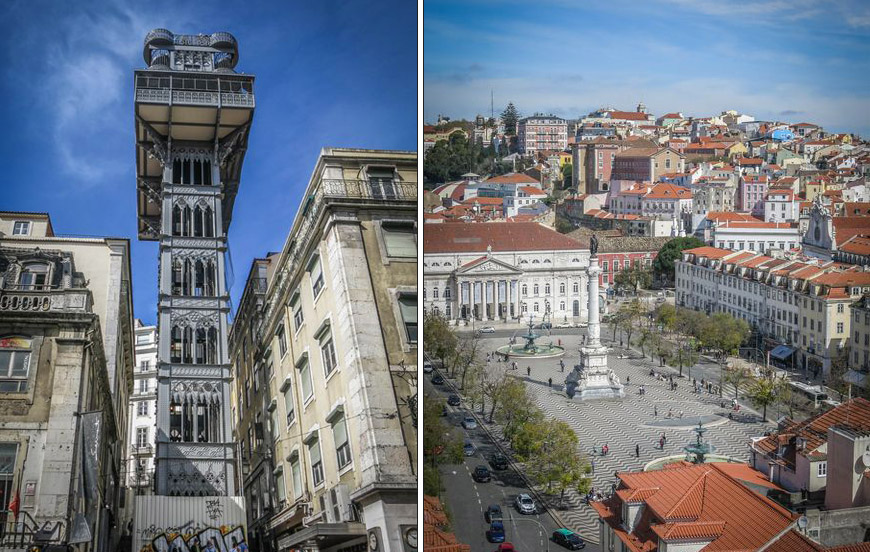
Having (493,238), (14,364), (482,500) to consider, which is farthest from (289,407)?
(493,238)

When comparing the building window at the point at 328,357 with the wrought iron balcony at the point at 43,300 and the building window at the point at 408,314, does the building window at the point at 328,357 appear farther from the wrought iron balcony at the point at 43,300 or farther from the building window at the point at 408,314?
the wrought iron balcony at the point at 43,300

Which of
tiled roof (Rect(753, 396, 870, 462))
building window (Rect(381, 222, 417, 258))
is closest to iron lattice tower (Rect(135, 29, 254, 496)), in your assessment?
building window (Rect(381, 222, 417, 258))

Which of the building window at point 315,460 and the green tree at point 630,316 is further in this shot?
the green tree at point 630,316

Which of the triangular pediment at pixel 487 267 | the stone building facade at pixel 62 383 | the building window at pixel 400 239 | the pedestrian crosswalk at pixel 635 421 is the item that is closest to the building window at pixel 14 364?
the stone building facade at pixel 62 383

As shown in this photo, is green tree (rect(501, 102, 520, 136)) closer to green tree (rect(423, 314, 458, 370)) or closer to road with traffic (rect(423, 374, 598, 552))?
green tree (rect(423, 314, 458, 370))

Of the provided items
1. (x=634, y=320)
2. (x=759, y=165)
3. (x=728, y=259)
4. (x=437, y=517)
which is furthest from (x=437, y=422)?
(x=759, y=165)

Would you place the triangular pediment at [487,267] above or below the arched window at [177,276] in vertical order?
above

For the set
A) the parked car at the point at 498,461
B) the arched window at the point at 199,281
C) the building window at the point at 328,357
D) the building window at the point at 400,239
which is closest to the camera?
the arched window at the point at 199,281
